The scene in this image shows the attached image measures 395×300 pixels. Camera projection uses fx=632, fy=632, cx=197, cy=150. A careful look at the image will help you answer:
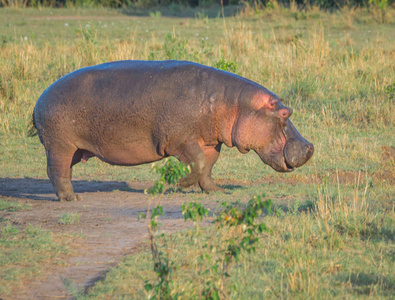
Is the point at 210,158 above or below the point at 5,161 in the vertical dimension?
above

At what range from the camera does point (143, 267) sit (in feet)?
12.9

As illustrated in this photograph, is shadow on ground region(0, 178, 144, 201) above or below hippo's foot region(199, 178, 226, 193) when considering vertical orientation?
below

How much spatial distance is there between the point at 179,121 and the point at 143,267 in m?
1.88

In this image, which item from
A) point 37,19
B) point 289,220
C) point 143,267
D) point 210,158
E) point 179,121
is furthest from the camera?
point 37,19

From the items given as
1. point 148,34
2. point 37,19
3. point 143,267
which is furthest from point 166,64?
point 37,19

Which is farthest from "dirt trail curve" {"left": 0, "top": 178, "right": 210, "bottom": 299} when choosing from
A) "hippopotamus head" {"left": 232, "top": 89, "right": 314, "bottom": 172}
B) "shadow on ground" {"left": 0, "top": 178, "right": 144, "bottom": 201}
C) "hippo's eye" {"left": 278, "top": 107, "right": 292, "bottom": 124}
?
"hippo's eye" {"left": 278, "top": 107, "right": 292, "bottom": 124}

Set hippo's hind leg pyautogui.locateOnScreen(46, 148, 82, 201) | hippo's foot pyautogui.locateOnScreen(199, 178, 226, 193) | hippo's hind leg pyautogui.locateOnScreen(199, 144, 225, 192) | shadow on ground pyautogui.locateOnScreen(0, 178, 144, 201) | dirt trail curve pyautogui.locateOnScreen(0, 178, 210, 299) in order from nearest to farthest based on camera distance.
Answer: dirt trail curve pyautogui.locateOnScreen(0, 178, 210, 299)
hippo's hind leg pyautogui.locateOnScreen(46, 148, 82, 201)
hippo's hind leg pyautogui.locateOnScreen(199, 144, 225, 192)
hippo's foot pyautogui.locateOnScreen(199, 178, 226, 193)
shadow on ground pyautogui.locateOnScreen(0, 178, 144, 201)

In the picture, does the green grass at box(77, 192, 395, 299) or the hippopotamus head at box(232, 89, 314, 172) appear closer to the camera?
the green grass at box(77, 192, 395, 299)

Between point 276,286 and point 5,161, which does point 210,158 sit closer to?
point 276,286

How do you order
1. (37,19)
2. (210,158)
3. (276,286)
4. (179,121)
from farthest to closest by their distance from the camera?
(37,19) → (210,158) → (179,121) → (276,286)

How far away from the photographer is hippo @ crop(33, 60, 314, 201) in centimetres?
557

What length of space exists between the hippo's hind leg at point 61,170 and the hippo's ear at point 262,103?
1.72 metres

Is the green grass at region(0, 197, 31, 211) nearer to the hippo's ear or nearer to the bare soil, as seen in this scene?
the bare soil

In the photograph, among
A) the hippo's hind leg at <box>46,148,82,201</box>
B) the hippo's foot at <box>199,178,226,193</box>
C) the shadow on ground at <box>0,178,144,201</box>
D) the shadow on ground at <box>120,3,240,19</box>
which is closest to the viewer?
the hippo's hind leg at <box>46,148,82,201</box>
